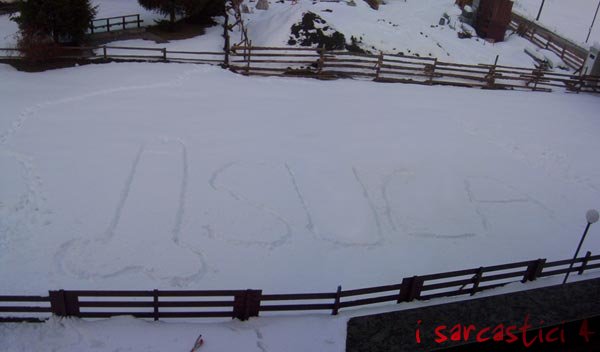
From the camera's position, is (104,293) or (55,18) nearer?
(104,293)

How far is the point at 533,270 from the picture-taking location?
12.9 m

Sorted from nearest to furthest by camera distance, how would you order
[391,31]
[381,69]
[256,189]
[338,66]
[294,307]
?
1. [294,307]
2. [256,189]
3. [338,66]
4. [381,69]
5. [391,31]

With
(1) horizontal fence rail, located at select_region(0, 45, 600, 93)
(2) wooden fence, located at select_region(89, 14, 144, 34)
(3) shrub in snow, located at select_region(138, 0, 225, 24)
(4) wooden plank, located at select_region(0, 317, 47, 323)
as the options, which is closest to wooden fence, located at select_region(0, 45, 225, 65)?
(1) horizontal fence rail, located at select_region(0, 45, 600, 93)

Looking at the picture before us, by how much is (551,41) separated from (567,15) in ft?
56.9

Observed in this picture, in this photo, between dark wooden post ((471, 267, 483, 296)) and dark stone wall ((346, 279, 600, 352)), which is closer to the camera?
dark stone wall ((346, 279, 600, 352))

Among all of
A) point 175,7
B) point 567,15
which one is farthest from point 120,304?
point 567,15

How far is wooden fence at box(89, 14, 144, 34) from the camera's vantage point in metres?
25.5

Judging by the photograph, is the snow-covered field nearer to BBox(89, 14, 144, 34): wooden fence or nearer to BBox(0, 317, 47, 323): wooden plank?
BBox(0, 317, 47, 323): wooden plank

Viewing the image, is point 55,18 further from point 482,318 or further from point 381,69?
point 482,318

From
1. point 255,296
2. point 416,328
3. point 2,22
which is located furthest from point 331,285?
point 2,22

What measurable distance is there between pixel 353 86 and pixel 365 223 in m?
10.9

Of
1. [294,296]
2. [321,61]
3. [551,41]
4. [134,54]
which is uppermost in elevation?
[551,41]

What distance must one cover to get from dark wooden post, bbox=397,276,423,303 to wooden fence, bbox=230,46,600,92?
14848 millimetres

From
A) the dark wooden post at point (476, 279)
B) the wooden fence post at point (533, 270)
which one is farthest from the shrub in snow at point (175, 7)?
the wooden fence post at point (533, 270)
